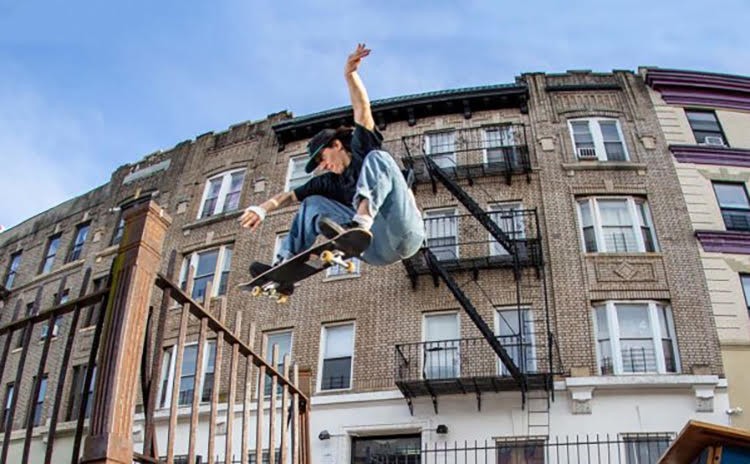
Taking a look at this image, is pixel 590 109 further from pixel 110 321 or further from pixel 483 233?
pixel 110 321

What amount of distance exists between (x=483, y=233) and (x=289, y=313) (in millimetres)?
5768

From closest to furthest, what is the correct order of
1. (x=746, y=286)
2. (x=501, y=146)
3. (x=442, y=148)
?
(x=746, y=286)
(x=501, y=146)
(x=442, y=148)

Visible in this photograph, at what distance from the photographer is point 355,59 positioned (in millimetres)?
3775

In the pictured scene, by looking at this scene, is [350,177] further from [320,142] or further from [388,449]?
[388,449]

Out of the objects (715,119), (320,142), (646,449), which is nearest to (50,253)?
(646,449)

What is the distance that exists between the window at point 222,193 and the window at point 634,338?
11.9 metres

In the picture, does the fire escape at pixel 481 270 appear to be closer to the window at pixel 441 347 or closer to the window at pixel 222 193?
the window at pixel 441 347

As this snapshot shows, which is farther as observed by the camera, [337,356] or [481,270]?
[337,356]

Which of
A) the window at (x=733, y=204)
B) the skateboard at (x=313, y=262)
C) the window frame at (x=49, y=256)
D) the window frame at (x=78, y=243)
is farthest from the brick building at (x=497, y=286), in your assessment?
the skateboard at (x=313, y=262)

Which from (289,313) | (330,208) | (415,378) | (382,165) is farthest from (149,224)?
(289,313)

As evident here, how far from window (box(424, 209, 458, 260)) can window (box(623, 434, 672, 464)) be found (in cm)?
631

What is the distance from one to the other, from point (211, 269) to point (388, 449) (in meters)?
8.40

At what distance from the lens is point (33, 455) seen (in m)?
21.7

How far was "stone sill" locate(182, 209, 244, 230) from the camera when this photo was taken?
21533 millimetres
